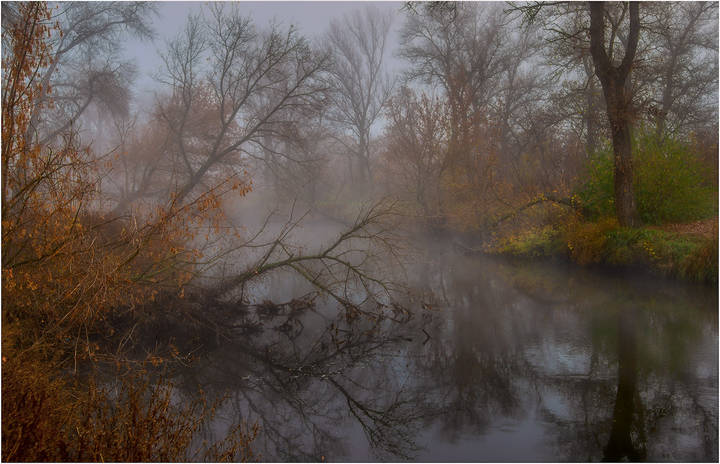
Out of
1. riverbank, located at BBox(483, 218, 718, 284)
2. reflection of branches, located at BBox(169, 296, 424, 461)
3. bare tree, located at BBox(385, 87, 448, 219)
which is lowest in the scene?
reflection of branches, located at BBox(169, 296, 424, 461)

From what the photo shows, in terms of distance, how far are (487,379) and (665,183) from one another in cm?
871

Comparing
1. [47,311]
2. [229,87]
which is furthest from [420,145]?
[47,311]

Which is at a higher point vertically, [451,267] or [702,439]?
[451,267]

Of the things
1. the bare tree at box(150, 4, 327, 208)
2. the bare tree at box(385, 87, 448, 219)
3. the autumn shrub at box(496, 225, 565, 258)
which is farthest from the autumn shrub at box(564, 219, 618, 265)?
the bare tree at box(150, 4, 327, 208)

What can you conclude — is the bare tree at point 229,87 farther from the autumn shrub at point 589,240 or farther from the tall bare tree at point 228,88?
the autumn shrub at point 589,240

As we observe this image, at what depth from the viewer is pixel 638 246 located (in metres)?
12.2

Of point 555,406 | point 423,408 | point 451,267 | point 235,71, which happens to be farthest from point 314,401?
point 235,71

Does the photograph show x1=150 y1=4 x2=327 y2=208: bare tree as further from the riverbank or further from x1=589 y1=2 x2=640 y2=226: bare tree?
the riverbank

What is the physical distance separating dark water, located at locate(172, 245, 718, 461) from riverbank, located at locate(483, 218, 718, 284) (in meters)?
0.46

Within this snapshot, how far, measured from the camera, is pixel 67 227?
16.2 feet

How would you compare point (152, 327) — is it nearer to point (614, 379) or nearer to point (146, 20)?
point (614, 379)

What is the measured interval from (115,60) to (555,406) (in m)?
14.5

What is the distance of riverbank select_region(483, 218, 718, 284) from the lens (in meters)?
10.7

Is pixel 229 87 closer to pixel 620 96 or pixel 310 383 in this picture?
pixel 620 96
